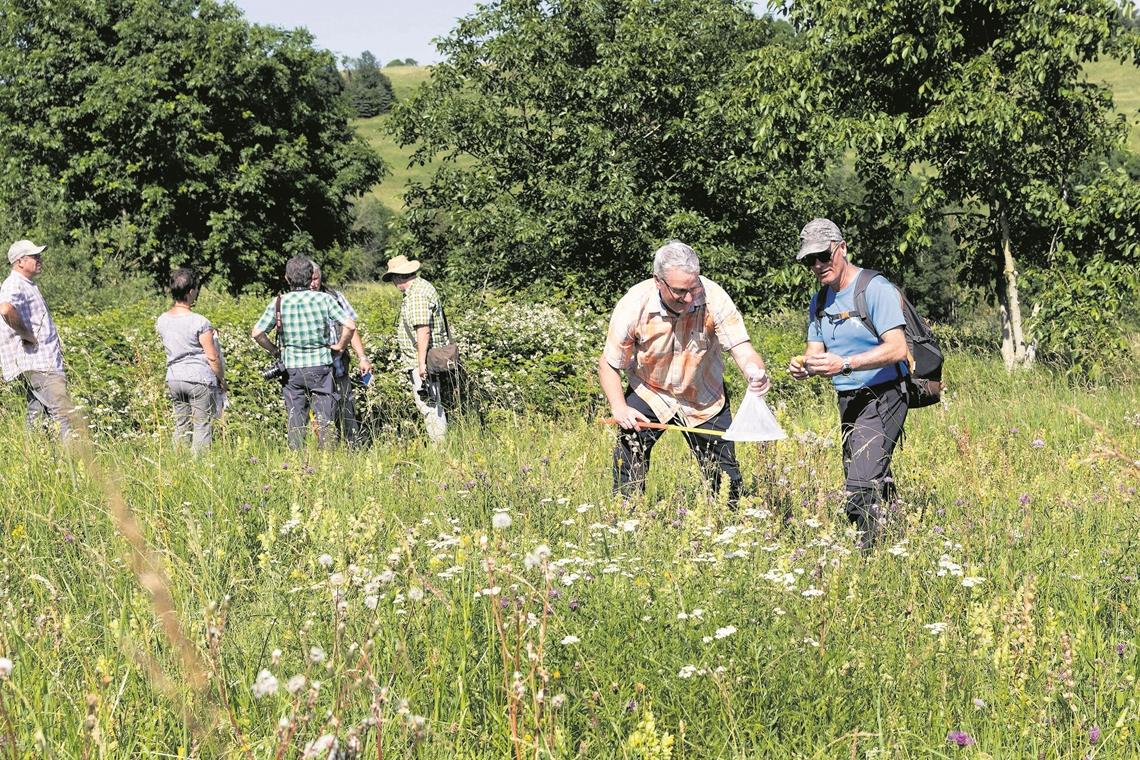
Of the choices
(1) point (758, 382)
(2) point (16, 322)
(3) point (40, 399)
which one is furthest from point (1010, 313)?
(2) point (16, 322)

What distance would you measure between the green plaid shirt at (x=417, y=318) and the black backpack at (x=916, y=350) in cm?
430

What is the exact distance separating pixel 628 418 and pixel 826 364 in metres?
1.03

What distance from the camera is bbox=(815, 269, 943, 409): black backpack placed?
484 cm

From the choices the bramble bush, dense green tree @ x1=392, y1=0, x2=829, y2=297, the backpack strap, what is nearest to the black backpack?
the backpack strap

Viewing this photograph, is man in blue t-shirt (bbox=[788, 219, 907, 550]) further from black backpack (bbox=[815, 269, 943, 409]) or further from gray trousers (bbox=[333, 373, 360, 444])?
gray trousers (bbox=[333, 373, 360, 444])

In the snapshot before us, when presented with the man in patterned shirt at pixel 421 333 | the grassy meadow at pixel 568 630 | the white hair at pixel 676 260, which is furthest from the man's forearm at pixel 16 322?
the white hair at pixel 676 260

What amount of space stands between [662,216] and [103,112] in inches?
727

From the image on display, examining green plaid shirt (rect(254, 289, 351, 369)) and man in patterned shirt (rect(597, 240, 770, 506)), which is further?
green plaid shirt (rect(254, 289, 351, 369))

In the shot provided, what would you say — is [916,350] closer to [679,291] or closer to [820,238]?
[820,238]

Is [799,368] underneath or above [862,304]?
underneath

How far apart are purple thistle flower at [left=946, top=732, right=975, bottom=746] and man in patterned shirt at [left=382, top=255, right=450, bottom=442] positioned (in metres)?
6.02

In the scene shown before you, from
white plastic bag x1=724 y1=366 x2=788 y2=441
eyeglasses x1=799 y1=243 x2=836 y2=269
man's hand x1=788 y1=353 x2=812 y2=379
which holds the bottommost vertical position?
white plastic bag x1=724 y1=366 x2=788 y2=441

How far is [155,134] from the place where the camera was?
29.1 meters

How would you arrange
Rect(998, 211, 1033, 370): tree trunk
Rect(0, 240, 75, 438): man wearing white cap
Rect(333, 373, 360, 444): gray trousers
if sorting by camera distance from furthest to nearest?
Rect(998, 211, 1033, 370): tree trunk → Rect(333, 373, 360, 444): gray trousers → Rect(0, 240, 75, 438): man wearing white cap
